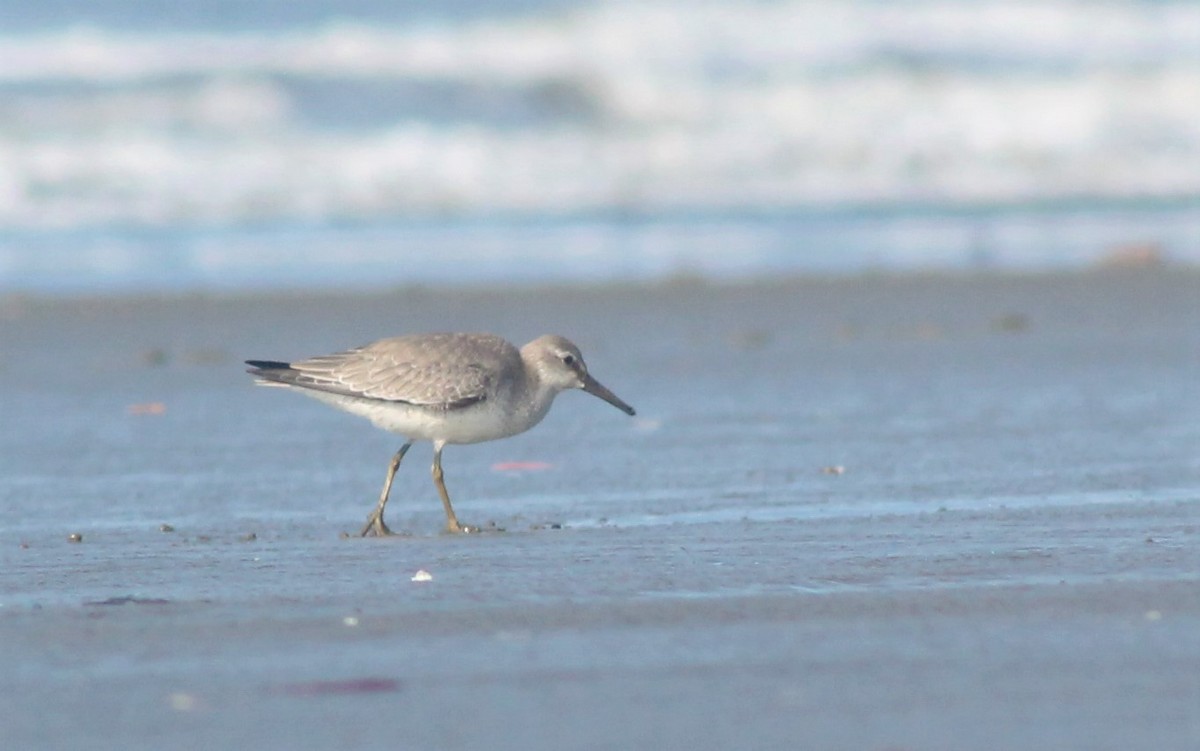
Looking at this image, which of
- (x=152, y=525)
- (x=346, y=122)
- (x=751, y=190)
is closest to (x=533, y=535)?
(x=152, y=525)

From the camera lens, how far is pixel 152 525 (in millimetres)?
6250

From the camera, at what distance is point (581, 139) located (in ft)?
65.3

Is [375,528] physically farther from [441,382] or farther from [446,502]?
[441,382]

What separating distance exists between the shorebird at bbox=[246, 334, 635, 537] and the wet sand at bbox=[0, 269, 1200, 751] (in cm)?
29

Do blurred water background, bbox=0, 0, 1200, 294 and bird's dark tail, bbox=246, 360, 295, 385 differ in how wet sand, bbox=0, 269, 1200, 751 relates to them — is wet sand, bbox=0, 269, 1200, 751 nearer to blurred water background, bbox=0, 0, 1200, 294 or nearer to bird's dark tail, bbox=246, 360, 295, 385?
bird's dark tail, bbox=246, 360, 295, 385

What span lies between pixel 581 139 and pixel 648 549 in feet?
47.8

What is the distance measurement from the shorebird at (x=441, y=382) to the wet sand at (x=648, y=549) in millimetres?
288

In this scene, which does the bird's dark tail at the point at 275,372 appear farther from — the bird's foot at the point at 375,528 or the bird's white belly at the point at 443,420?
the bird's foot at the point at 375,528

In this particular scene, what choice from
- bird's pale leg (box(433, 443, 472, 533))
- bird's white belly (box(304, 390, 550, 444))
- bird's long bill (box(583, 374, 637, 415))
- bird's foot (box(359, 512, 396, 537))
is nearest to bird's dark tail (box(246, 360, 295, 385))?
bird's white belly (box(304, 390, 550, 444))

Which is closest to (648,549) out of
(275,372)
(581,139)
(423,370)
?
(423,370)

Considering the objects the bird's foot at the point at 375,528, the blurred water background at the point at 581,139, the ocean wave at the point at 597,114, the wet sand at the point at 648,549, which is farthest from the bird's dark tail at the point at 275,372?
the ocean wave at the point at 597,114

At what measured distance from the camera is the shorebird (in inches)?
260

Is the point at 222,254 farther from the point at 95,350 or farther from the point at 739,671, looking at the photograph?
the point at 739,671

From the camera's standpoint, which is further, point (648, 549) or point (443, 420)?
point (443, 420)
